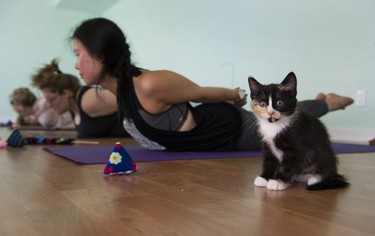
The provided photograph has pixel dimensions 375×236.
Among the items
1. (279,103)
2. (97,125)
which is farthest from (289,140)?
(97,125)

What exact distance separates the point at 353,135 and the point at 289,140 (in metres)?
2.43

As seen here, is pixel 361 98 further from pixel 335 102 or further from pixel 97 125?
pixel 97 125

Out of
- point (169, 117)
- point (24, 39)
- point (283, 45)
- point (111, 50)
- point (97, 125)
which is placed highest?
point (24, 39)

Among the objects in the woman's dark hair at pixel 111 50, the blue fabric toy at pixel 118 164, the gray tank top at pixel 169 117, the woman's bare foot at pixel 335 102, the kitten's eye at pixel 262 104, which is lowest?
the blue fabric toy at pixel 118 164

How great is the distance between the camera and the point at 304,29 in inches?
135

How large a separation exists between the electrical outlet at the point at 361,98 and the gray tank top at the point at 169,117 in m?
1.76

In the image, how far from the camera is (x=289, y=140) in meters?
1.06

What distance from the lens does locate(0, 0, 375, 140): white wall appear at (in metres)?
3.12

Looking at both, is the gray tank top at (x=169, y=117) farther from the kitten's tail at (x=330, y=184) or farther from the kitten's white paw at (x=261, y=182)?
the kitten's tail at (x=330, y=184)

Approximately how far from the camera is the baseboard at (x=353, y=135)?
308 cm

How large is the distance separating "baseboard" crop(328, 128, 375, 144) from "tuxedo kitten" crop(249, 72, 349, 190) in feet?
6.71

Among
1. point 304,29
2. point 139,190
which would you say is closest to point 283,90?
point 139,190

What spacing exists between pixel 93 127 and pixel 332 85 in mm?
2195

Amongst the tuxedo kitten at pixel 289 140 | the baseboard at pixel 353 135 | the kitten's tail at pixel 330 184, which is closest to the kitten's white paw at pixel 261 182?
the tuxedo kitten at pixel 289 140
